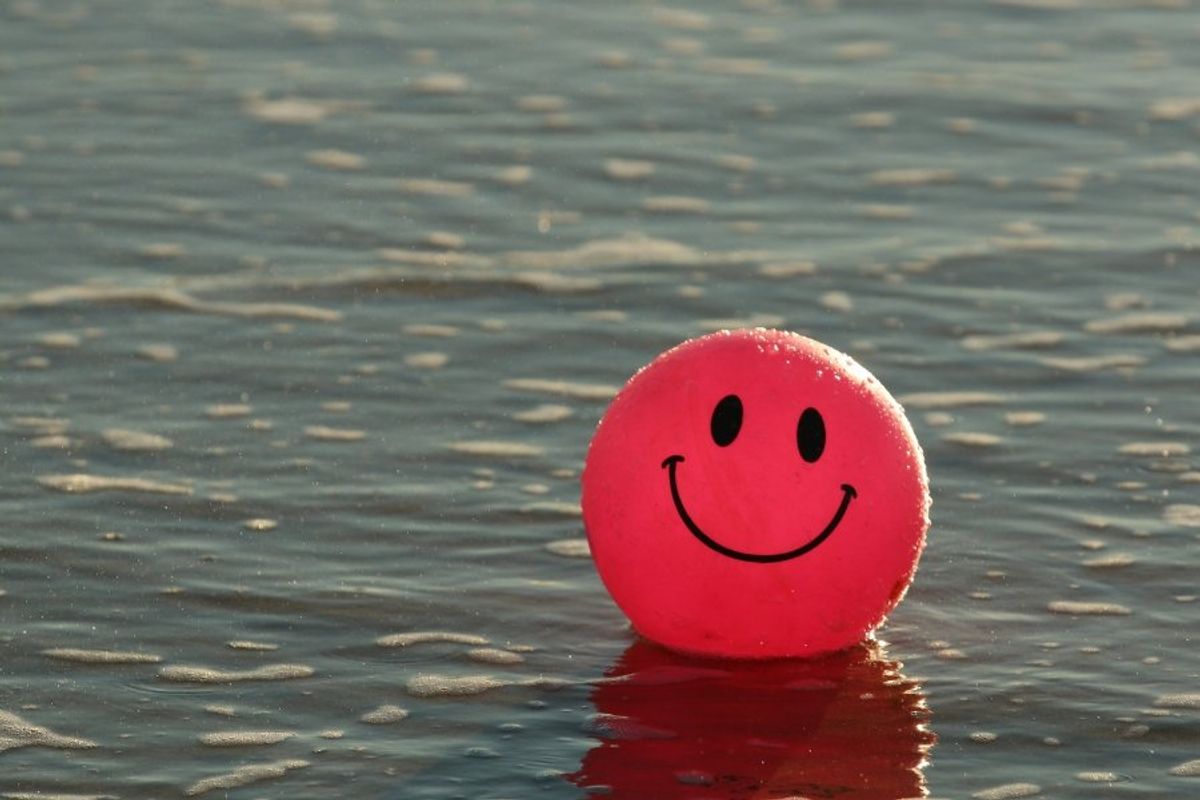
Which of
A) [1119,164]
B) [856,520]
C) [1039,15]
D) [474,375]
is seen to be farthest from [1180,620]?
[1039,15]

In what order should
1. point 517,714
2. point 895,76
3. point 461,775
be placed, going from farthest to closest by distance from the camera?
point 895,76
point 517,714
point 461,775

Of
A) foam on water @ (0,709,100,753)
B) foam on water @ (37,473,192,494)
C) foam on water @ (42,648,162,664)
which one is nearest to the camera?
foam on water @ (0,709,100,753)

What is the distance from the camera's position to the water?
690cm

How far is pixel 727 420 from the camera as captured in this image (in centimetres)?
704

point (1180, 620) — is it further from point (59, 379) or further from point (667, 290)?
point (59, 379)

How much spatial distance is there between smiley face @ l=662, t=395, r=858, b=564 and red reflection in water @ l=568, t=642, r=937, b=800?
16.8 inches

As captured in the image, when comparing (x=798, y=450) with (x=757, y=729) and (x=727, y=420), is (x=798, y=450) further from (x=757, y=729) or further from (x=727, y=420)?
(x=757, y=729)

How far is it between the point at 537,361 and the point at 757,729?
11.3 ft

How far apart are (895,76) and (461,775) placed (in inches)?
333

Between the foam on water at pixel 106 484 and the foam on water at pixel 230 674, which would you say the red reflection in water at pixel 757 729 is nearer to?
the foam on water at pixel 230 674

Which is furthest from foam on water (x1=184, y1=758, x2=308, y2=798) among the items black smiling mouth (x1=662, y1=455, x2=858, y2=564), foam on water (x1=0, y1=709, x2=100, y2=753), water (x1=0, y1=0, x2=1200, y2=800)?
black smiling mouth (x1=662, y1=455, x2=858, y2=564)

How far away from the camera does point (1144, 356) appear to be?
397 inches

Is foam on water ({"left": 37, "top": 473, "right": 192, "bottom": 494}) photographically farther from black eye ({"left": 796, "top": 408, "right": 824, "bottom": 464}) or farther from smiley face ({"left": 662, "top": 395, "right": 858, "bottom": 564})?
black eye ({"left": 796, "top": 408, "right": 824, "bottom": 464})

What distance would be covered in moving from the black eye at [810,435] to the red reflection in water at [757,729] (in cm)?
71
